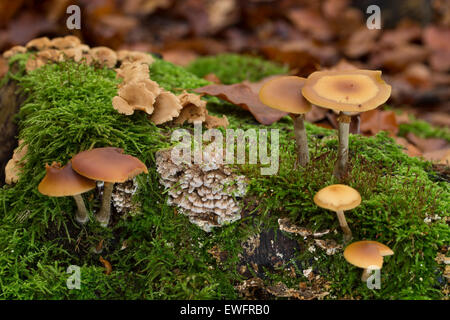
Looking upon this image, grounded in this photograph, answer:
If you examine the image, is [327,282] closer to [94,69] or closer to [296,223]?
[296,223]

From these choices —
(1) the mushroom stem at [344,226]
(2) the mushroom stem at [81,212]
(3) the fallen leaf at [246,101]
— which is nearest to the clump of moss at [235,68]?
(3) the fallen leaf at [246,101]

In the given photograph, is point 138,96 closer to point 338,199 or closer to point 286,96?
point 286,96

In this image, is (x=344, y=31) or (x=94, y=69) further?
(x=344, y=31)

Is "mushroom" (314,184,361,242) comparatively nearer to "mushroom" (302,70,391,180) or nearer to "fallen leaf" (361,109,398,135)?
"mushroom" (302,70,391,180)

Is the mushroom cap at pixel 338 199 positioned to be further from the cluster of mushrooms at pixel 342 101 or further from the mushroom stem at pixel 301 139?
the mushroom stem at pixel 301 139

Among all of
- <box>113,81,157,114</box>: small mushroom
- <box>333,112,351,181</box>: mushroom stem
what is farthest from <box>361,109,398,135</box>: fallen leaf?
<box>113,81,157,114</box>: small mushroom

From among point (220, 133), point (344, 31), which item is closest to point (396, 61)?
point (344, 31)
